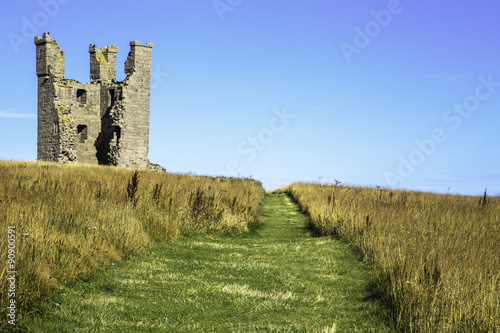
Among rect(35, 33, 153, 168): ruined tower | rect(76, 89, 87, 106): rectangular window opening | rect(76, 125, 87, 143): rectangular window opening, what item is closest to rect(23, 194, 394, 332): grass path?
rect(35, 33, 153, 168): ruined tower

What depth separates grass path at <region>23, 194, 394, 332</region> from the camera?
4988 millimetres

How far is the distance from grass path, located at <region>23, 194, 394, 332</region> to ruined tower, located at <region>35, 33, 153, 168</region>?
85.0 feet

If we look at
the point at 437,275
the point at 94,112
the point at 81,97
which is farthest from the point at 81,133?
the point at 437,275

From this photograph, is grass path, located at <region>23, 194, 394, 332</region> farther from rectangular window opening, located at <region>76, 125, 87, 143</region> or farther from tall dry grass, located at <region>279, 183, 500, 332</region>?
rectangular window opening, located at <region>76, 125, 87, 143</region>

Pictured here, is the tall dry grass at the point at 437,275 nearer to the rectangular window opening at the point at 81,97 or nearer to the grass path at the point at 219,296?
the grass path at the point at 219,296

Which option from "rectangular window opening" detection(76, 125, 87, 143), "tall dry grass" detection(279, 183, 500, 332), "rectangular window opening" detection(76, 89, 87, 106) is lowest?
"tall dry grass" detection(279, 183, 500, 332)

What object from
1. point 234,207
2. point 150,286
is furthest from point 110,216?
point 234,207

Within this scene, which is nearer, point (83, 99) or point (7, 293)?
point (7, 293)

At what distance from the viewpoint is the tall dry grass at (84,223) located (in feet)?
18.1

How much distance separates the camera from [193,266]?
773cm

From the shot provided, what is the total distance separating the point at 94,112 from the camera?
35.4 meters

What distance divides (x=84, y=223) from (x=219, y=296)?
3177 mm

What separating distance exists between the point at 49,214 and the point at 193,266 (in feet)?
8.73

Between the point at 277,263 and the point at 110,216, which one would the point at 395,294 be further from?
the point at 110,216
